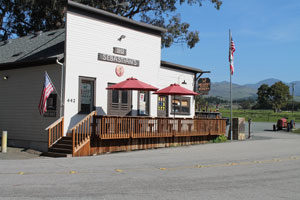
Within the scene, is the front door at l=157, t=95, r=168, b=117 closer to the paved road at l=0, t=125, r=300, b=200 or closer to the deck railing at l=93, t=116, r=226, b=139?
the deck railing at l=93, t=116, r=226, b=139

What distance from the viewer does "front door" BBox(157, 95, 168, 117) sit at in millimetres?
22469

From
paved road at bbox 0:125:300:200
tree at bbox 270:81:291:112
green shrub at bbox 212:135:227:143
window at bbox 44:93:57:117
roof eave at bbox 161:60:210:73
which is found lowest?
paved road at bbox 0:125:300:200

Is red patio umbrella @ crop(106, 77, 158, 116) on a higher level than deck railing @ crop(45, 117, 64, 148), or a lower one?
higher

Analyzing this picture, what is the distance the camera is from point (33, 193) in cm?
760

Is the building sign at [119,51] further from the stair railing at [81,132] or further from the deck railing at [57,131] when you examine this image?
the deck railing at [57,131]

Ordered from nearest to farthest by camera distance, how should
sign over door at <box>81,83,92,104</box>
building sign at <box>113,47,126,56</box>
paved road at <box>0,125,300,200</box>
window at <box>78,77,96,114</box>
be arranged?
1. paved road at <box>0,125,300,200</box>
2. window at <box>78,77,96,114</box>
3. sign over door at <box>81,83,92,104</box>
4. building sign at <box>113,47,126,56</box>

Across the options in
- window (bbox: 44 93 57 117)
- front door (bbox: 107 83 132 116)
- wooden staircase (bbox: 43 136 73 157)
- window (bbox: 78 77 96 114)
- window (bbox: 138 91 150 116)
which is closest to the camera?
wooden staircase (bbox: 43 136 73 157)

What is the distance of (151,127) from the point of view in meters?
18.3

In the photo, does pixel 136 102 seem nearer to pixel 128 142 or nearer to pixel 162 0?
pixel 128 142

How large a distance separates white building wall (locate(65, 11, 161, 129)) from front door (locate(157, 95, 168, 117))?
3.41 ft

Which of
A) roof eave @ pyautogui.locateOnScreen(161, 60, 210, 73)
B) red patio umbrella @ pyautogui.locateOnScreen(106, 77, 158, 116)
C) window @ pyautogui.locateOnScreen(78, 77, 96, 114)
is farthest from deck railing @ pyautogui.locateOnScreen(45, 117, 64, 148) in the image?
roof eave @ pyautogui.locateOnScreen(161, 60, 210, 73)

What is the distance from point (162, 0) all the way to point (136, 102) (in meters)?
20.5

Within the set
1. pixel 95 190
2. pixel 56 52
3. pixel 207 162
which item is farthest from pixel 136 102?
pixel 95 190

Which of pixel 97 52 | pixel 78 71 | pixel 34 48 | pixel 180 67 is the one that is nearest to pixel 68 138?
pixel 78 71
